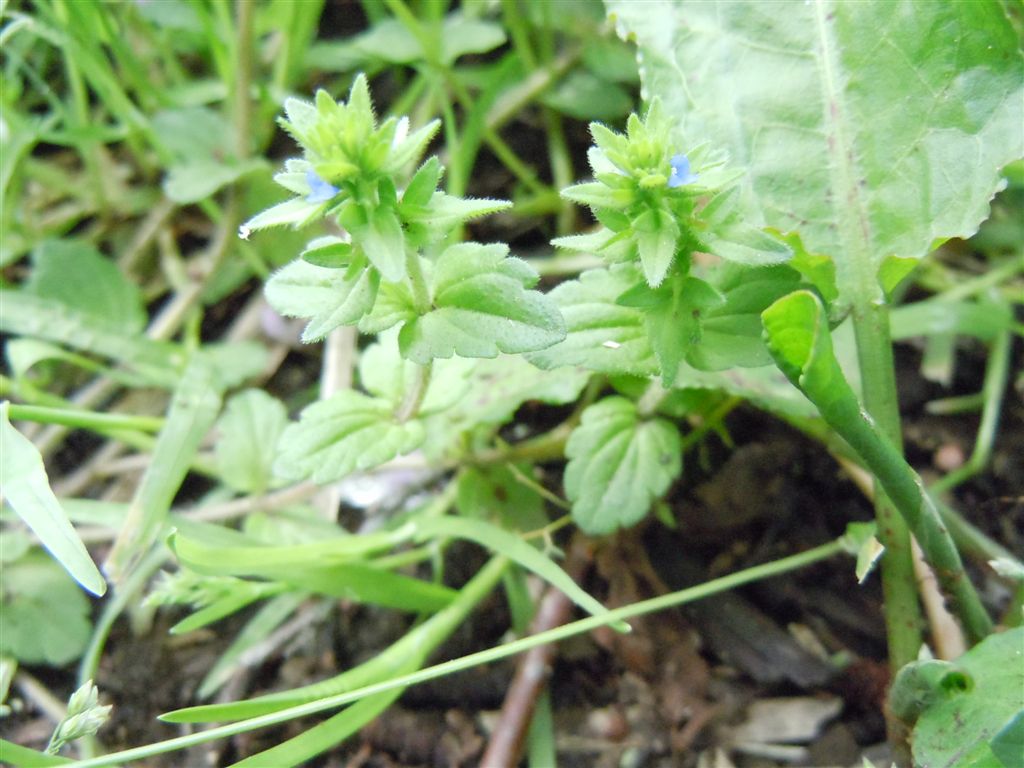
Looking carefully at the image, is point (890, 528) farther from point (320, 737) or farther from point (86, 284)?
point (86, 284)

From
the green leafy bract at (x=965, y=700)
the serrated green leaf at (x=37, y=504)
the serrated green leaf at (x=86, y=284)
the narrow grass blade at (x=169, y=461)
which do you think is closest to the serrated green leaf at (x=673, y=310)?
the green leafy bract at (x=965, y=700)

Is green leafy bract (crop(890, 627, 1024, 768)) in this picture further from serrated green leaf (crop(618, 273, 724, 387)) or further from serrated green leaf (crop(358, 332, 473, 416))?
serrated green leaf (crop(358, 332, 473, 416))

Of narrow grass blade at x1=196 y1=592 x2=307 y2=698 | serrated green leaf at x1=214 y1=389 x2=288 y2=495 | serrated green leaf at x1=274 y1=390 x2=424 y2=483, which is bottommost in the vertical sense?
narrow grass blade at x1=196 y1=592 x2=307 y2=698

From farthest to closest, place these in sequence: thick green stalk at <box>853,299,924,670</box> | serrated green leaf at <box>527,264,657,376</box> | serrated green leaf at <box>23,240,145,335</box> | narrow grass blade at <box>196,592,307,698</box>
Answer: serrated green leaf at <box>23,240,145,335</box> < narrow grass blade at <box>196,592,307,698</box> < thick green stalk at <box>853,299,924,670</box> < serrated green leaf at <box>527,264,657,376</box>

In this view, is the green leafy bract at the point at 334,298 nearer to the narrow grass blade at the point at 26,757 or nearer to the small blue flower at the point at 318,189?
the small blue flower at the point at 318,189

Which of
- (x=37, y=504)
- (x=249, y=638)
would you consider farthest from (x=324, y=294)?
(x=249, y=638)

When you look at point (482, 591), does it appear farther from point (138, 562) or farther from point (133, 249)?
point (133, 249)

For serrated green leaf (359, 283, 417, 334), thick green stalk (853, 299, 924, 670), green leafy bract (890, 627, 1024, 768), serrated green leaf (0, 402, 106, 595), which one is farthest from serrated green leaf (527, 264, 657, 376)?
serrated green leaf (0, 402, 106, 595)
